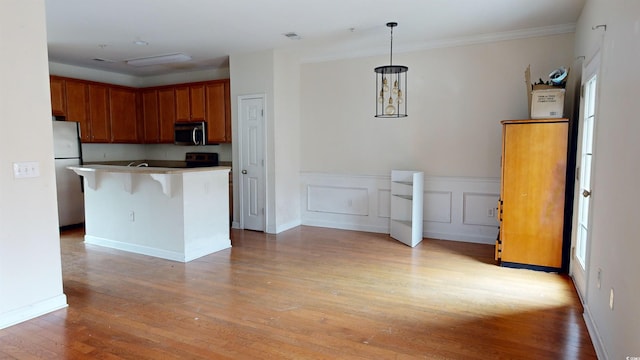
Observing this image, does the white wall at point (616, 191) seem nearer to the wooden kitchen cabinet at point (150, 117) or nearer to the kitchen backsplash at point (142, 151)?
the kitchen backsplash at point (142, 151)

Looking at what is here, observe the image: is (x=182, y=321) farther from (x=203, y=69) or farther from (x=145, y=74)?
(x=145, y=74)

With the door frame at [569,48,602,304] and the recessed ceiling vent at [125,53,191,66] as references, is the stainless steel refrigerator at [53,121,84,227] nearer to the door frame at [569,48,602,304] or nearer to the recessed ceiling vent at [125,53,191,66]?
the recessed ceiling vent at [125,53,191,66]

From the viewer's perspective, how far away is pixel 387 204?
18.7 feet

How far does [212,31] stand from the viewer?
15.4 feet

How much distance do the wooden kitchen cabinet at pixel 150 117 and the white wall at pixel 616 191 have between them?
6.51 meters

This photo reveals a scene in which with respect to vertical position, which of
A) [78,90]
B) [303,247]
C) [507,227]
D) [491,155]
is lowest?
[303,247]

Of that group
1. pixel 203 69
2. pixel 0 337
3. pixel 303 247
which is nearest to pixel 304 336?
pixel 0 337

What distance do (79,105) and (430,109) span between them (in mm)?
5389

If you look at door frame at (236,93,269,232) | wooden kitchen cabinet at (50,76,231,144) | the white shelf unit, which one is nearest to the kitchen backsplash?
wooden kitchen cabinet at (50,76,231,144)

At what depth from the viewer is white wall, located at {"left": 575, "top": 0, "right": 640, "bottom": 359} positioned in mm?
1921

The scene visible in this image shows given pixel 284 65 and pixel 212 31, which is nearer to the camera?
pixel 212 31

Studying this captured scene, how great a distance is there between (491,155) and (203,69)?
4.94 m

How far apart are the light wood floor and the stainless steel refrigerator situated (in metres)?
1.78

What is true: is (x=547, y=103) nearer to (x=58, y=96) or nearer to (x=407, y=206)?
(x=407, y=206)
